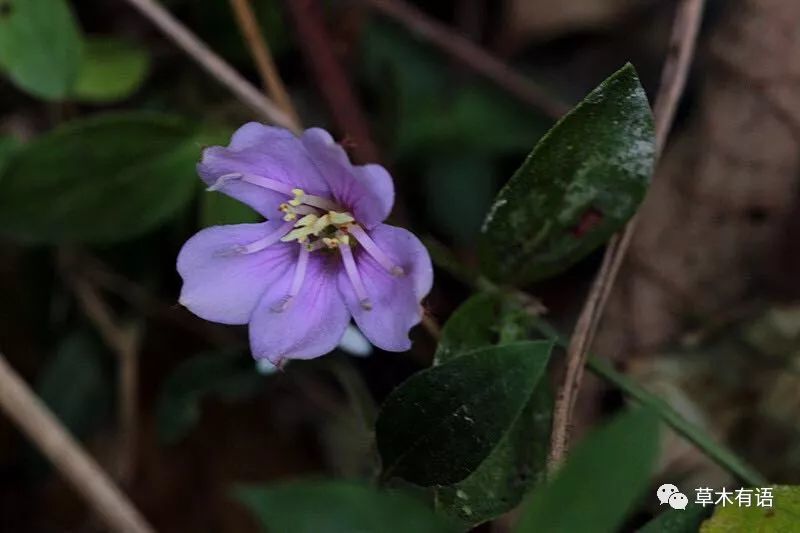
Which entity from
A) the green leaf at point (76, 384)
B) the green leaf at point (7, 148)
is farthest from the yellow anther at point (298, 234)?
the green leaf at point (76, 384)

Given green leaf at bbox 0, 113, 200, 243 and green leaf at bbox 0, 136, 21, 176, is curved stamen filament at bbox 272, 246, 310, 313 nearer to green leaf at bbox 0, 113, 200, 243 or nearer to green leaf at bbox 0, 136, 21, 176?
green leaf at bbox 0, 113, 200, 243

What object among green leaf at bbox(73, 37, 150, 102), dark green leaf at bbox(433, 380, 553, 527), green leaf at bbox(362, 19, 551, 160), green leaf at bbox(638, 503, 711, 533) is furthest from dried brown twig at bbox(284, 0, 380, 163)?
green leaf at bbox(638, 503, 711, 533)

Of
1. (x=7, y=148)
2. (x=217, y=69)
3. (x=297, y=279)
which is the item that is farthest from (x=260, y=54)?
(x=297, y=279)

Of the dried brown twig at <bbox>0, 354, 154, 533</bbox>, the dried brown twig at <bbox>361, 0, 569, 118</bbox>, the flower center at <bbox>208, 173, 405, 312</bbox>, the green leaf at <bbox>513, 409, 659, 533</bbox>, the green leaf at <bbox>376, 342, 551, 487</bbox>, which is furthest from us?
the dried brown twig at <bbox>361, 0, 569, 118</bbox>

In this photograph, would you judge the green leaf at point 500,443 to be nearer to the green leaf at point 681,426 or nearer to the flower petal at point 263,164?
the green leaf at point 681,426

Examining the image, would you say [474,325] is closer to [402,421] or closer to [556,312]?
[402,421]

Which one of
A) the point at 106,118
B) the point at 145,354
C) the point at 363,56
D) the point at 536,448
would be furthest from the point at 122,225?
the point at 536,448

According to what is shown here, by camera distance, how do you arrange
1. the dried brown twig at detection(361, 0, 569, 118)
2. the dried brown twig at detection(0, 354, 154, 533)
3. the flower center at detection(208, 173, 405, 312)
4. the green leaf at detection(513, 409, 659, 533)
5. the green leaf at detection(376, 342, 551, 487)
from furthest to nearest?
the dried brown twig at detection(361, 0, 569, 118) → the dried brown twig at detection(0, 354, 154, 533) → the flower center at detection(208, 173, 405, 312) → the green leaf at detection(376, 342, 551, 487) → the green leaf at detection(513, 409, 659, 533)

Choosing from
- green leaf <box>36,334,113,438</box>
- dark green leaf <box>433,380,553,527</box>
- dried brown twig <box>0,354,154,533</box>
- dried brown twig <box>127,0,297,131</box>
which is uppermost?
dried brown twig <box>127,0,297,131</box>
